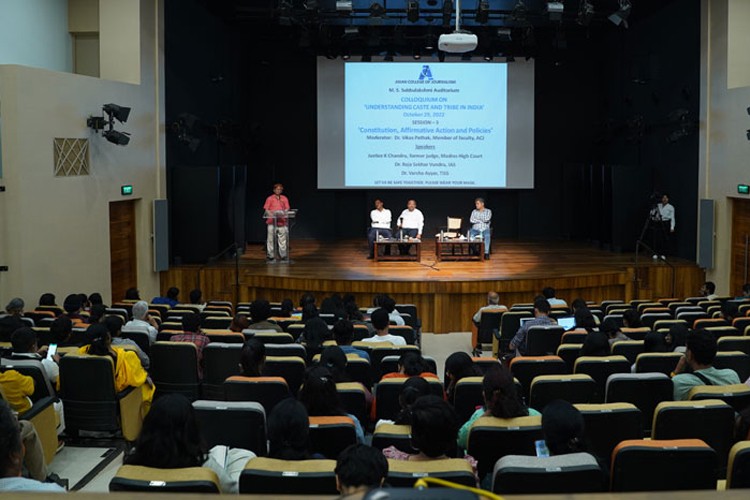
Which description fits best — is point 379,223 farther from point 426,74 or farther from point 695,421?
A: point 695,421

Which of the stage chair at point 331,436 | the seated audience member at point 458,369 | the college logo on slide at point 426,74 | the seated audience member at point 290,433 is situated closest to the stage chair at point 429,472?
the seated audience member at point 290,433

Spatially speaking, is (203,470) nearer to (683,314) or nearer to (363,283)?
(683,314)

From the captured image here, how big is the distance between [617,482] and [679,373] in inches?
88.1

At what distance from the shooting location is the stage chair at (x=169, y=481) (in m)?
2.88

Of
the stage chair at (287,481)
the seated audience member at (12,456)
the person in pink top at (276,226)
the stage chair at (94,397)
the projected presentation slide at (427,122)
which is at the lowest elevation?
the stage chair at (94,397)

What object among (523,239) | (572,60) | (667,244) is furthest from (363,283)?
(572,60)

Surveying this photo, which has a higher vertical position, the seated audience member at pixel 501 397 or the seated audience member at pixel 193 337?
the seated audience member at pixel 501 397

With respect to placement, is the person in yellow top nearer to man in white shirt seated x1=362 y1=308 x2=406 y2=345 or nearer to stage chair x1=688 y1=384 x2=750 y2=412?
man in white shirt seated x1=362 y1=308 x2=406 y2=345

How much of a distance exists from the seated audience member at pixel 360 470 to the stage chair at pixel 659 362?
3611mm

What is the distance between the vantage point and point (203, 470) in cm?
295

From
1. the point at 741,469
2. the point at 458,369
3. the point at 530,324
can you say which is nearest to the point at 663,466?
the point at 741,469

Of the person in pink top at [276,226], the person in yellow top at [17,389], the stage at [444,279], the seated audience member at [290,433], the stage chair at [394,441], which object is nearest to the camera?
the seated audience member at [290,433]

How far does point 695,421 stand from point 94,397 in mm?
3894

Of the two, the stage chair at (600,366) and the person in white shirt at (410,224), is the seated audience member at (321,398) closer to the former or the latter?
the stage chair at (600,366)
